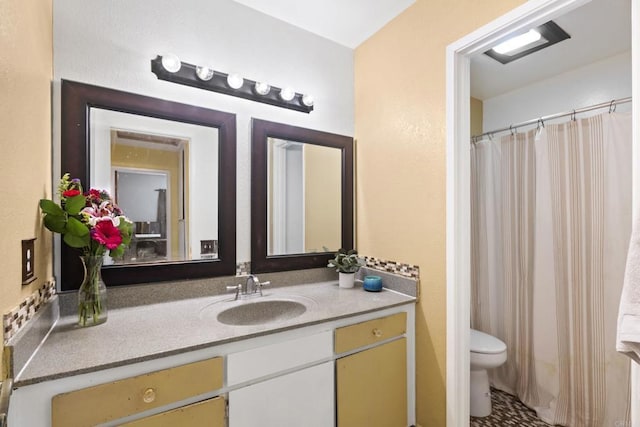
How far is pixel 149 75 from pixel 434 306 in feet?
6.20

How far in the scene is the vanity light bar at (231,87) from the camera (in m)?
1.43

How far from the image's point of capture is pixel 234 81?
158cm

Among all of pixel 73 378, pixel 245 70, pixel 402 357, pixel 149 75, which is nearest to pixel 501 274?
pixel 402 357

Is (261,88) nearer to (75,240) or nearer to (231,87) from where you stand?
(231,87)

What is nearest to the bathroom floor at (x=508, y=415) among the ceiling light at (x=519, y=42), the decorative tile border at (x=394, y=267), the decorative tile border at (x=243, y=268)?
the decorative tile border at (x=394, y=267)

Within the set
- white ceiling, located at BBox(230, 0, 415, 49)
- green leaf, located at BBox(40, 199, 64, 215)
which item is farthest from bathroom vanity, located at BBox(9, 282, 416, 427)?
white ceiling, located at BBox(230, 0, 415, 49)

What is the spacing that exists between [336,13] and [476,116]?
1.71 m

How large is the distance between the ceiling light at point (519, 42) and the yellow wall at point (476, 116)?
0.77 m

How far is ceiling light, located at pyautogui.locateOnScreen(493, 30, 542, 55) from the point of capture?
67.3 inches

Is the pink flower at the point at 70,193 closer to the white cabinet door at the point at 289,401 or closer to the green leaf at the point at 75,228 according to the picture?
the green leaf at the point at 75,228

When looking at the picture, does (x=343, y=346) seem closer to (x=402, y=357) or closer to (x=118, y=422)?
(x=402, y=357)

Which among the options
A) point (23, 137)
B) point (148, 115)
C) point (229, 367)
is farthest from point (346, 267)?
point (23, 137)

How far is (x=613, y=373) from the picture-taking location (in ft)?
5.19

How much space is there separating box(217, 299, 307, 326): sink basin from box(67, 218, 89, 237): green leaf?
27.3 inches
